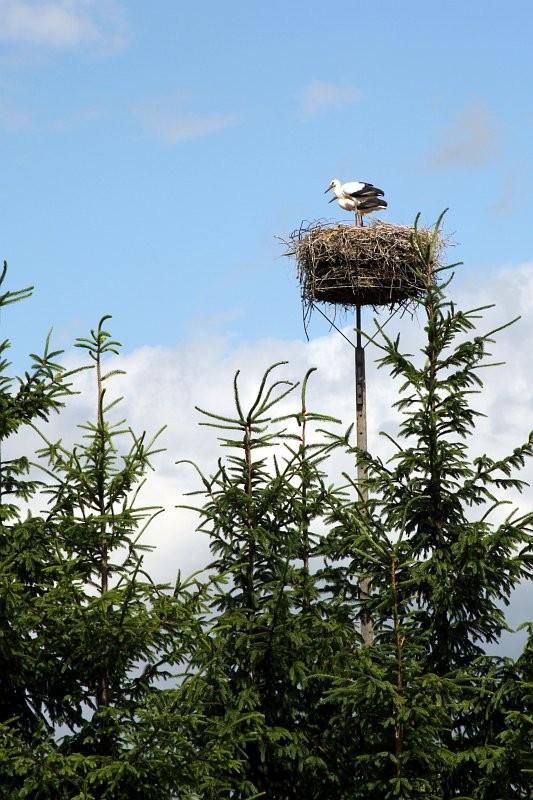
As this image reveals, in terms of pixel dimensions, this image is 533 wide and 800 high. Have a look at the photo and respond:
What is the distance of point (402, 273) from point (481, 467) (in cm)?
914

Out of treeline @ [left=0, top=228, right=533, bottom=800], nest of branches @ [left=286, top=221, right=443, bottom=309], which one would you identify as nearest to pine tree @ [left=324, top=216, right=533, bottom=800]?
treeline @ [left=0, top=228, right=533, bottom=800]

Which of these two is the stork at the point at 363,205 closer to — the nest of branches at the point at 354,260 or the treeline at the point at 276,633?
the nest of branches at the point at 354,260

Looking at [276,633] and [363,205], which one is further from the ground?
[363,205]

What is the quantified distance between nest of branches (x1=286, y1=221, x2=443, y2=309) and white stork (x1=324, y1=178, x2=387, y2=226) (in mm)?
1038

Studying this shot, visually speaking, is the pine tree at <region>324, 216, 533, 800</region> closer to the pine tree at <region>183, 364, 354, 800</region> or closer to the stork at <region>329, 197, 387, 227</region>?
the pine tree at <region>183, 364, 354, 800</region>

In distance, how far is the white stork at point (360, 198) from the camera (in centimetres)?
2088

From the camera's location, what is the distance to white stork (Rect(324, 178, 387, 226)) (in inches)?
822

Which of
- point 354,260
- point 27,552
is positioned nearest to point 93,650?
point 27,552

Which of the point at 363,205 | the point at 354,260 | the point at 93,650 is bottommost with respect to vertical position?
the point at 93,650

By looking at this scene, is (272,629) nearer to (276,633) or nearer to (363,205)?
(276,633)

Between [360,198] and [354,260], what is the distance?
1.91 metres

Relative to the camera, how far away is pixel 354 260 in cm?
1944

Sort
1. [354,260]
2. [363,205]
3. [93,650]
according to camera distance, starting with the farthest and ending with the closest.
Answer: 1. [363,205]
2. [354,260]
3. [93,650]

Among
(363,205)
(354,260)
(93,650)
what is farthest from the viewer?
(363,205)
